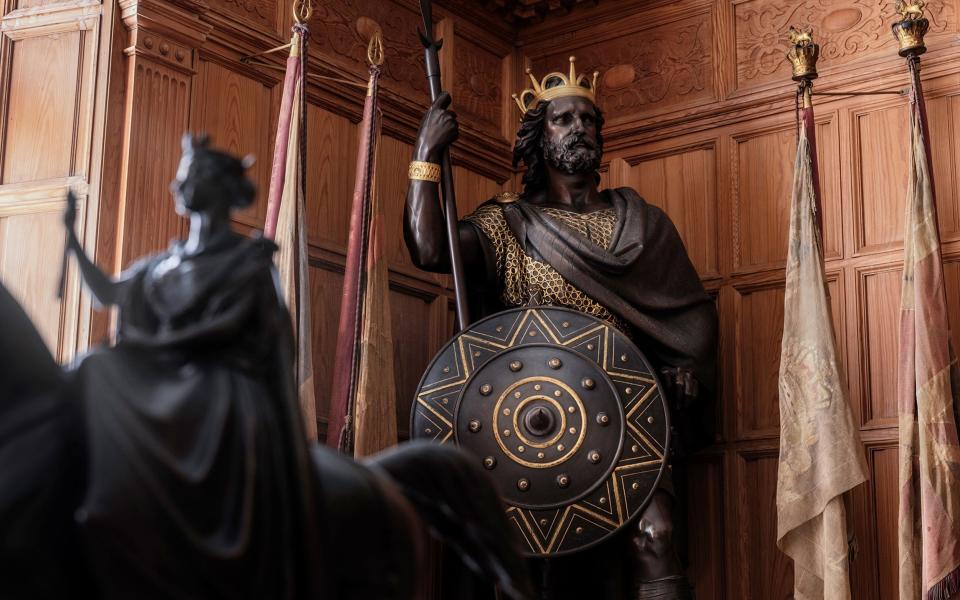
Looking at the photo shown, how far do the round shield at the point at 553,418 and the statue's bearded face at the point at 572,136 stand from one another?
711 millimetres

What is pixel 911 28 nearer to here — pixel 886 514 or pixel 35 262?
pixel 886 514

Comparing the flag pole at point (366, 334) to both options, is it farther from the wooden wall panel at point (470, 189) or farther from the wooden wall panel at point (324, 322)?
the wooden wall panel at point (470, 189)

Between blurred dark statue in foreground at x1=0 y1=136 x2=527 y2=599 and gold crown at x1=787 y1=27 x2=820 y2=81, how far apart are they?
3121mm

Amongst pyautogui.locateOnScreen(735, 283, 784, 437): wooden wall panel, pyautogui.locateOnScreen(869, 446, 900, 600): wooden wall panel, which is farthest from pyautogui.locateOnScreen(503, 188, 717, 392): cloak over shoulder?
pyautogui.locateOnScreen(869, 446, 900, 600): wooden wall panel

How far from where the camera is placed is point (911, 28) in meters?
4.79

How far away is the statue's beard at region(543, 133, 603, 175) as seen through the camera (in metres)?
4.91

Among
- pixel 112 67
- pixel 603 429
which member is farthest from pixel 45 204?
pixel 603 429

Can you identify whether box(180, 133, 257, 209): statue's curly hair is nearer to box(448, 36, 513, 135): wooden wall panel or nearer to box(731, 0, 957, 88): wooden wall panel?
box(731, 0, 957, 88): wooden wall panel

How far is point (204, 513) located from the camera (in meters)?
1.96

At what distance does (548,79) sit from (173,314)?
308 cm

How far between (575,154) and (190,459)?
310cm

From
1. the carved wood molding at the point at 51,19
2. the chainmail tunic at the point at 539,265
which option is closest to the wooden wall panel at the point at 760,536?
the chainmail tunic at the point at 539,265

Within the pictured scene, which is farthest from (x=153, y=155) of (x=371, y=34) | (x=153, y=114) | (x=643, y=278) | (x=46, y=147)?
(x=643, y=278)

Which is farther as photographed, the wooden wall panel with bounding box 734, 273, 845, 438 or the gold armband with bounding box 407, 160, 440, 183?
the wooden wall panel with bounding box 734, 273, 845, 438
